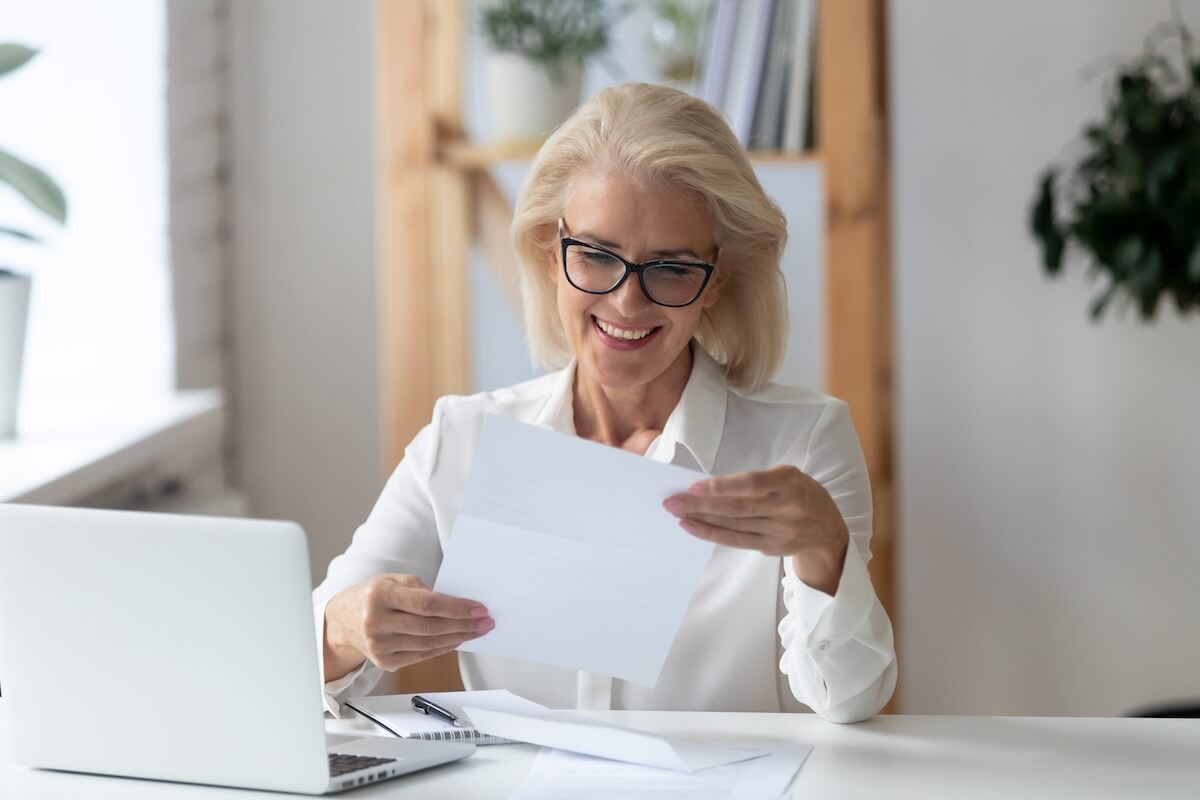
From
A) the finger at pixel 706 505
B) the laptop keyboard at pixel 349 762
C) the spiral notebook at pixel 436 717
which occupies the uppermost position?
the finger at pixel 706 505

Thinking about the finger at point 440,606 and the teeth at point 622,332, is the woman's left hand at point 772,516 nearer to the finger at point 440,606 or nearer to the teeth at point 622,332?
the finger at point 440,606

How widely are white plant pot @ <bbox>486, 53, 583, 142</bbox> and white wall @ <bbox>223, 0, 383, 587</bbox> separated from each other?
465 mm

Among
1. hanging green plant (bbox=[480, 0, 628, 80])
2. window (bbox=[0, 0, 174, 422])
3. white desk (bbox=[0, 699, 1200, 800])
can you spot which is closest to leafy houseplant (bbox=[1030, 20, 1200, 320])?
hanging green plant (bbox=[480, 0, 628, 80])

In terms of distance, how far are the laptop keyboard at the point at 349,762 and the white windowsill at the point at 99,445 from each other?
0.63 m


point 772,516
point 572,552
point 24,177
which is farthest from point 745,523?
point 24,177

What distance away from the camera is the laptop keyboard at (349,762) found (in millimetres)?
1118

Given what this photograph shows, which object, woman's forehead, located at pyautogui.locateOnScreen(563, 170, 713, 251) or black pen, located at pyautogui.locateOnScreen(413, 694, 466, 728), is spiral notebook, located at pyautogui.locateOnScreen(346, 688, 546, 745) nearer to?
black pen, located at pyautogui.locateOnScreen(413, 694, 466, 728)

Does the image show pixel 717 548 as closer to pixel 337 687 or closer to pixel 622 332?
pixel 622 332

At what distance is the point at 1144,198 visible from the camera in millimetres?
2416

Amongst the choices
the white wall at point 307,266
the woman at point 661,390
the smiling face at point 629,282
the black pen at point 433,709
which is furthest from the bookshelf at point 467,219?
the black pen at point 433,709

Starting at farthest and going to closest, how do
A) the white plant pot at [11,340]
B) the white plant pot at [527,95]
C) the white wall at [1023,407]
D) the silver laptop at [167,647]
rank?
the white wall at [1023,407]
the white plant pot at [527,95]
the white plant pot at [11,340]
the silver laptop at [167,647]

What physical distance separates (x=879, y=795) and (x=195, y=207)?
2.15 metres

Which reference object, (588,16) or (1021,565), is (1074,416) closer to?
(1021,565)

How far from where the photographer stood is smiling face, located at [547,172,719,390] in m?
1.52
